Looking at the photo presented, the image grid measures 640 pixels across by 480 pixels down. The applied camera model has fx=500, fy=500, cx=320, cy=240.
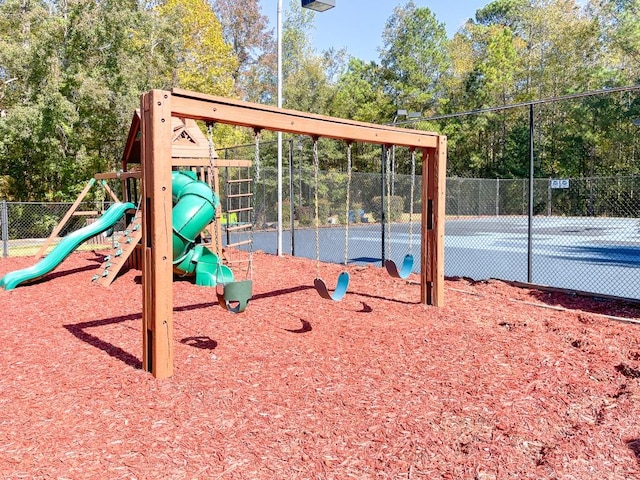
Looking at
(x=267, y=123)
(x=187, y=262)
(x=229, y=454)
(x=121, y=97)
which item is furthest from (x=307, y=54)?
(x=229, y=454)

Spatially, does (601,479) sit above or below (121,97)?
below

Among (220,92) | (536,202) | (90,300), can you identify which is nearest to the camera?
(90,300)

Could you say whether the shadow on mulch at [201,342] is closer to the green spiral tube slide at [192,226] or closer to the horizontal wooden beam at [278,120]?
the horizontal wooden beam at [278,120]

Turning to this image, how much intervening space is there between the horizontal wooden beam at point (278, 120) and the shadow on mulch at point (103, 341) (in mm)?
1980

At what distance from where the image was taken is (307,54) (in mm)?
36312

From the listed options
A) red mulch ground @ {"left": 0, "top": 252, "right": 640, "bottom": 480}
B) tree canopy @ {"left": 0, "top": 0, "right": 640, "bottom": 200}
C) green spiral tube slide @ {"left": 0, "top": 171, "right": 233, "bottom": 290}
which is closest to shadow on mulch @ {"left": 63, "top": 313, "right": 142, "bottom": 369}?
red mulch ground @ {"left": 0, "top": 252, "right": 640, "bottom": 480}

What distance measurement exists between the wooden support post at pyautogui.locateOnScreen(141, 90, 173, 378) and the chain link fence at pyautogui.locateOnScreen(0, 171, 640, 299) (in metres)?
2.87

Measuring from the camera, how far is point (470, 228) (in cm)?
2283

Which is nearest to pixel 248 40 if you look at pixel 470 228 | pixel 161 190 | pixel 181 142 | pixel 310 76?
pixel 310 76

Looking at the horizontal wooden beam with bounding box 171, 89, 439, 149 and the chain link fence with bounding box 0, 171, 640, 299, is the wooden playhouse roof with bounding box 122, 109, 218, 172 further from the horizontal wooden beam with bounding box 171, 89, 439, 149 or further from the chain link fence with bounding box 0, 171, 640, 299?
the horizontal wooden beam with bounding box 171, 89, 439, 149

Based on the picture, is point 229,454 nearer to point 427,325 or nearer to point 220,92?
point 427,325

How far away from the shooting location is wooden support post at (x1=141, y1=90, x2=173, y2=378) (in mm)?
3566

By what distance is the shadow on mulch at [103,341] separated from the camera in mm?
4027

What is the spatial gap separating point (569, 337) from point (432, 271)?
1.65 m
